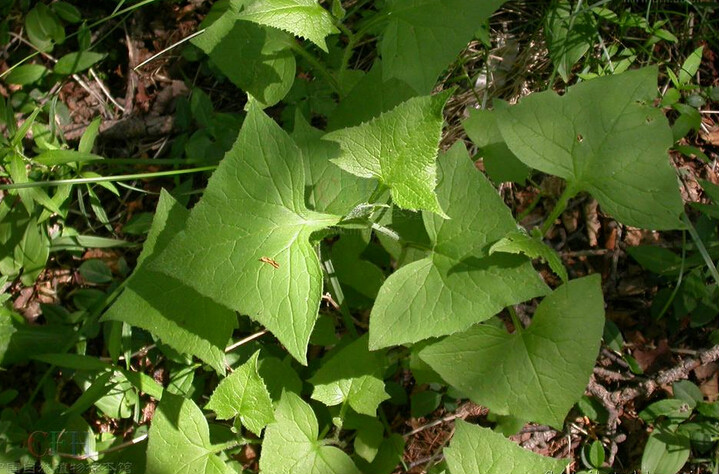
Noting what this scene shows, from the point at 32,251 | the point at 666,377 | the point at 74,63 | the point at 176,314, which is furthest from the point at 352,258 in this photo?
the point at 74,63

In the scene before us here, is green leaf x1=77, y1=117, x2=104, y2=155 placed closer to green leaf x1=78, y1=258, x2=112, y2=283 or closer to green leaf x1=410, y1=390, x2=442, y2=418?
green leaf x1=78, y1=258, x2=112, y2=283

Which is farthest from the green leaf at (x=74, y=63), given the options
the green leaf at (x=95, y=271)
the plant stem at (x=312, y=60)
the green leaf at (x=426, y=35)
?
the green leaf at (x=426, y=35)

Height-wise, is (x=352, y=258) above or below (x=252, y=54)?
below

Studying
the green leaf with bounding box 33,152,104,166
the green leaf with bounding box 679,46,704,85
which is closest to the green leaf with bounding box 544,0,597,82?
the green leaf with bounding box 679,46,704,85

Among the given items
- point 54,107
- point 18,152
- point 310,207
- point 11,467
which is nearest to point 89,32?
point 54,107

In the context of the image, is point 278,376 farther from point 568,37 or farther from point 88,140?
point 568,37

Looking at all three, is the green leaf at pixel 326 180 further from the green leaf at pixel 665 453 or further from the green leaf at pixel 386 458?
the green leaf at pixel 665 453

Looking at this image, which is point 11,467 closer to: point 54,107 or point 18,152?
point 18,152
